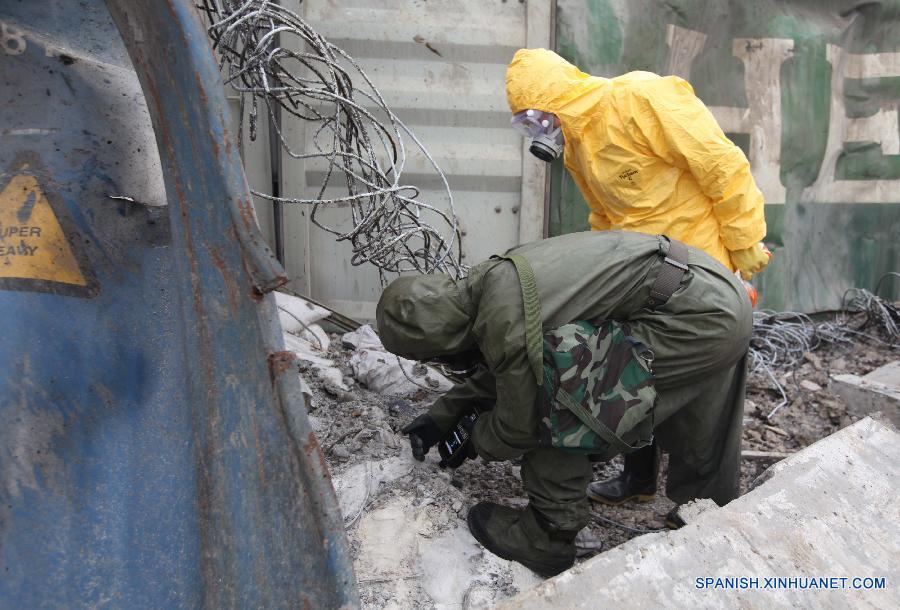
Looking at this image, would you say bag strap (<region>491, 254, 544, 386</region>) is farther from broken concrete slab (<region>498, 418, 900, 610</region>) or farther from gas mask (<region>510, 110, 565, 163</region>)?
gas mask (<region>510, 110, 565, 163</region>)

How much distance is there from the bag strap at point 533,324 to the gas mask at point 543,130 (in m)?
0.94

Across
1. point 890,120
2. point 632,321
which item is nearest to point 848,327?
point 890,120

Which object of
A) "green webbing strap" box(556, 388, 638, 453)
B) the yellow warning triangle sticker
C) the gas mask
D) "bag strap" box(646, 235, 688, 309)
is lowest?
"green webbing strap" box(556, 388, 638, 453)

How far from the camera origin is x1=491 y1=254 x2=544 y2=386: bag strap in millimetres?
1703

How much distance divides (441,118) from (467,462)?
186 cm

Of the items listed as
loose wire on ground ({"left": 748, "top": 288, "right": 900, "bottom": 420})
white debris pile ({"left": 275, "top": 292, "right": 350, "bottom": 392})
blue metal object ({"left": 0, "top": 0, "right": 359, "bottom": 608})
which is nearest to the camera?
blue metal object ({"left": 0, "top": 0, "right": 359, "bottom": 608})

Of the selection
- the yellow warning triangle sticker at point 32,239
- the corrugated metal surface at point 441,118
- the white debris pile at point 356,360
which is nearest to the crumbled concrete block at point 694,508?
the white debris pile at point 356,360

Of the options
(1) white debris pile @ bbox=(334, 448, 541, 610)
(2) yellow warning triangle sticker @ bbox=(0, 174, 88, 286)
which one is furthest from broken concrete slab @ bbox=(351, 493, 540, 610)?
(2) yellow warning triangle sticker @ bbox=(0, 174, 88, 286)

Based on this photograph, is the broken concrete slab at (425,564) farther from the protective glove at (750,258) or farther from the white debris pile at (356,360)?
the protective glove at (750,258)

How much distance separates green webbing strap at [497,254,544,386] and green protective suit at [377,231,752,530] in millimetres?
18

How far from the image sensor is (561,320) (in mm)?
1777

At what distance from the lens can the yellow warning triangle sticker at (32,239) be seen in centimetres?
150

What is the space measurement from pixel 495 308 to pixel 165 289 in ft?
2.60

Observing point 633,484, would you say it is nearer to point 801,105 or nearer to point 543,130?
point 543,130
